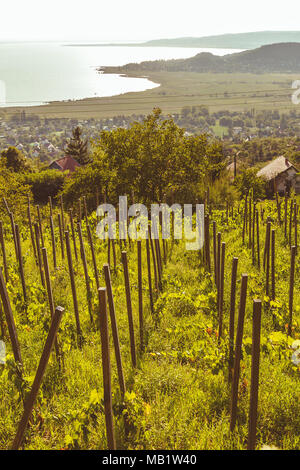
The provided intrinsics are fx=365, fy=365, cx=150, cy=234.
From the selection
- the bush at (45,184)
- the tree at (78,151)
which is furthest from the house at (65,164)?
the bush at (45,184)

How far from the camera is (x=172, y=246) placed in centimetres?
895

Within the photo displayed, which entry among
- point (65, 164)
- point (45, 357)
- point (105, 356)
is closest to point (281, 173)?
point (65, 164)

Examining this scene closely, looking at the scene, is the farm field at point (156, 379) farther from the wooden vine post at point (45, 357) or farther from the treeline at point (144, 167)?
the treeline at point (144, 167)

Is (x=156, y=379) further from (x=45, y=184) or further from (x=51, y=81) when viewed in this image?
(x=51, y=81)

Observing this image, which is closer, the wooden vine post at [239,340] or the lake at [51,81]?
the wooden vine post at [239,340]

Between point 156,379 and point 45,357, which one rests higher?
point 45,357

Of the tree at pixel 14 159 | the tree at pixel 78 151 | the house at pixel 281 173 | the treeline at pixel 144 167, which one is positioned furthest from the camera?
the tree at pixel 78 151

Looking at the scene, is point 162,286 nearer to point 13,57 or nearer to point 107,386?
point 107,386

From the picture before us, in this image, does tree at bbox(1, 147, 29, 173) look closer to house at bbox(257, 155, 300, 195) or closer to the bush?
the bush

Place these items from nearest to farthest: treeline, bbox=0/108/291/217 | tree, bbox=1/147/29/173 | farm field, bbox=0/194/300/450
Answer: farm field, bbox=0/194/300/450
treeline, bbox=0/108/291/217
tree, bbox=1/147/29/173

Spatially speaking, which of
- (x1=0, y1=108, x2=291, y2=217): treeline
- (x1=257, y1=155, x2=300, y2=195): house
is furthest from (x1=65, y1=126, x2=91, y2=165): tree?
(x1=0, y1=108, x2=291, y2=217): treeline

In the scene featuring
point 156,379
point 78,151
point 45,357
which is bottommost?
point 78,151

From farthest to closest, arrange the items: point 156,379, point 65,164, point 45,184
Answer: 1. point 65,164
2. point 45,184
3. point 156,379

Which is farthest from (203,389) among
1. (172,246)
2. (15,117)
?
(15,117)
